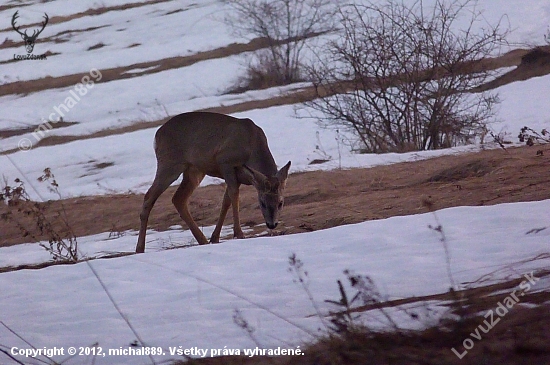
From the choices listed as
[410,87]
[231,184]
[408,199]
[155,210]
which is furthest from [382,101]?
[231,184]

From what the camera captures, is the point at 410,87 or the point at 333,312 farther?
the point at 410,87

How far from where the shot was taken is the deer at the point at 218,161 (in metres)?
9.65

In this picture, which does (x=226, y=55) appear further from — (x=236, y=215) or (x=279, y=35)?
(x=236, y=215)

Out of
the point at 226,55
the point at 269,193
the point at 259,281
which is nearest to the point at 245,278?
the point at 259,281

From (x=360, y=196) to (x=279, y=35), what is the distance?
2583 cm

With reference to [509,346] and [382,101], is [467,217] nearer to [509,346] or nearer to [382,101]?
[509,346]

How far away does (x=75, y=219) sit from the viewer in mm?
14938

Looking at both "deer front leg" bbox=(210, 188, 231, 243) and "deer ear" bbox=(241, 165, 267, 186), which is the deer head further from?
"deer front leg" bbox=(210, 188, 231, 243)

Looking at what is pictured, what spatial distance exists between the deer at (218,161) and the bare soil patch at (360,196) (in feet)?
2.38

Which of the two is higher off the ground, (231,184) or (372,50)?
(372,50)

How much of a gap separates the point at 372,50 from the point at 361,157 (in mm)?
2575

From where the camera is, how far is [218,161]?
1007 cm

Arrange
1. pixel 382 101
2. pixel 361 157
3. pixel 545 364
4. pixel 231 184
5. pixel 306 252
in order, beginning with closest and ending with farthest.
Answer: pixel 545 364 < pixel 306 252 < pixel 231 184 < pixel 361 157 < pixel 382 101

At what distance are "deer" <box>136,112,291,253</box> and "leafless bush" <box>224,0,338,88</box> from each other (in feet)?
73.4
